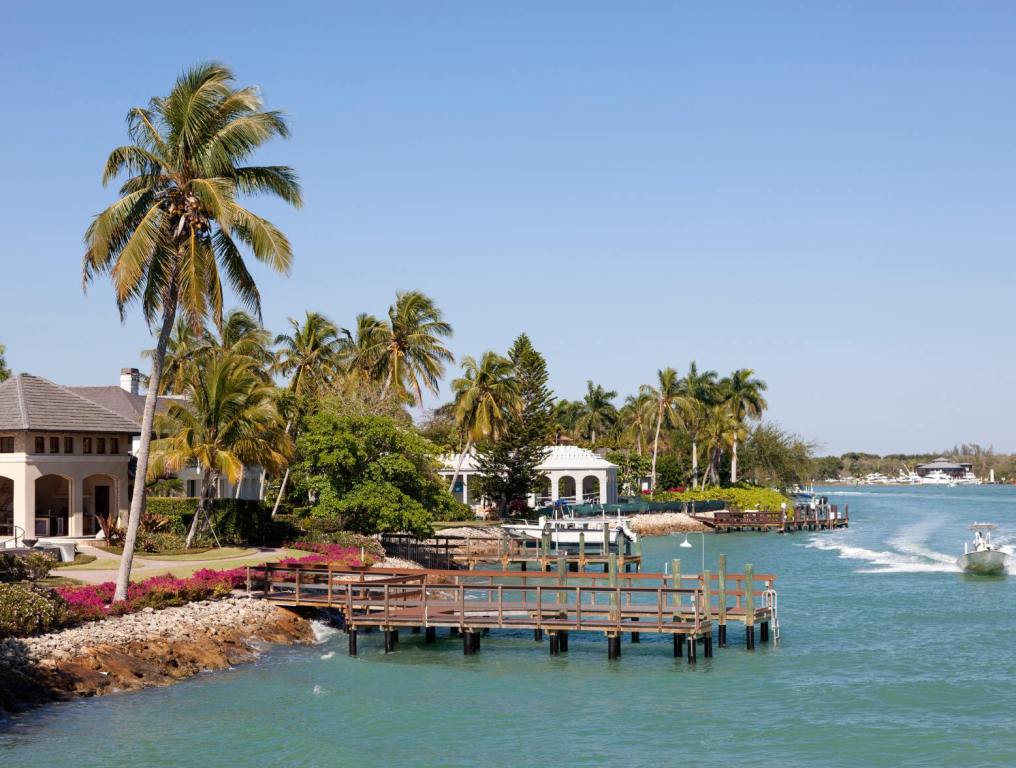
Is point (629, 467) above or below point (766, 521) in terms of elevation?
above

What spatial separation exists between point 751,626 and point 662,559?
3239 centimetres

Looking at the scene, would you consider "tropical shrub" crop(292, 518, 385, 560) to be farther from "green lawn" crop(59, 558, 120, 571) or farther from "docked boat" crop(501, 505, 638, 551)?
"docked boat" crop(501, 505, 638, 551)

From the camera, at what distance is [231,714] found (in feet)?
78.9

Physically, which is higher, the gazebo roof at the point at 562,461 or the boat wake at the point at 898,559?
the gazebo roof at the point at 562,461

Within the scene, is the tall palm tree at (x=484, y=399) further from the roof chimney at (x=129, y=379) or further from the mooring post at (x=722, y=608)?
the mooring post at (x=722, y=608)

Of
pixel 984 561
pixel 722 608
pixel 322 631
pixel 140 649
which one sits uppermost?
pixel 722 608

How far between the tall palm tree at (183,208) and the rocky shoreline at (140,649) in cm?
204

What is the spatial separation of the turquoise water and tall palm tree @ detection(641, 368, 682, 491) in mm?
65622

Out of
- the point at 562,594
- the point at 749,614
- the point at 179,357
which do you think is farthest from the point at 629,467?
the point at 749,614

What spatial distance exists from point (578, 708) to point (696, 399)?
8581cm

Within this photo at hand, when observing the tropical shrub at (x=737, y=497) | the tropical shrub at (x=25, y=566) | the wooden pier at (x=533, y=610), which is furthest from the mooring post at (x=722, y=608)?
the tropical shrub at (x=737, y=497)

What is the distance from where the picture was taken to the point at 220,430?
4353 cm

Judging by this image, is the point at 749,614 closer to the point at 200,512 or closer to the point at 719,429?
the point at 200,512

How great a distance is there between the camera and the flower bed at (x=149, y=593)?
28237mm
